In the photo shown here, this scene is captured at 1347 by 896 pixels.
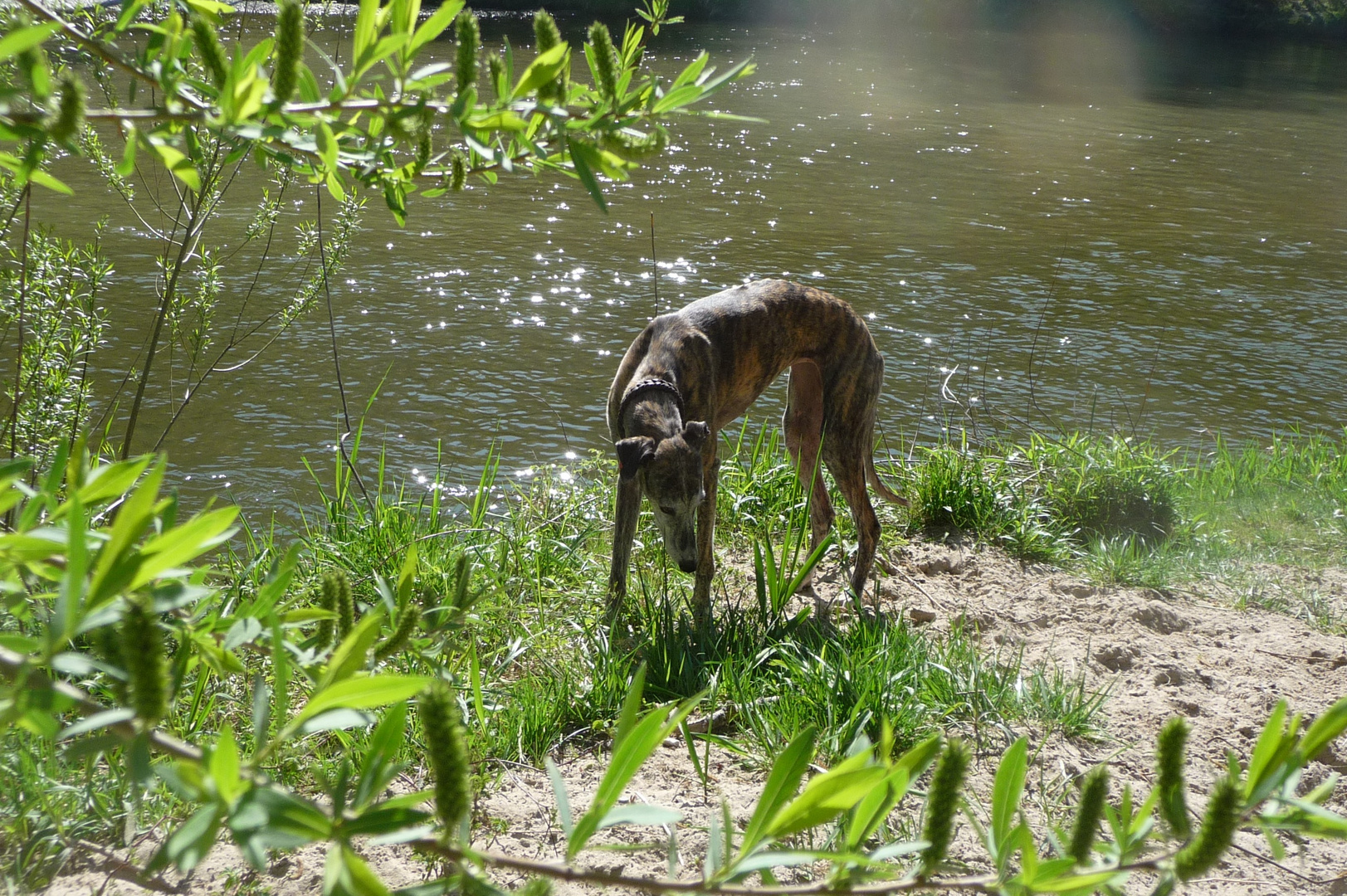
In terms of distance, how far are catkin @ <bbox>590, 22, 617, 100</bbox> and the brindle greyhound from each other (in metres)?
2.66

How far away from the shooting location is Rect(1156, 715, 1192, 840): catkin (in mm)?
1172

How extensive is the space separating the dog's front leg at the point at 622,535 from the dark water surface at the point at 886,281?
2.98 metres

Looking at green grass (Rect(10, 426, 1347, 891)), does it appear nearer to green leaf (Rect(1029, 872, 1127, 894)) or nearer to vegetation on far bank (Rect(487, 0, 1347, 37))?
green leaf (Rect(1029, 872, 1127, 894))

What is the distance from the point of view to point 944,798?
1169 millimetres

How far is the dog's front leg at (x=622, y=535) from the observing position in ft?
14.6

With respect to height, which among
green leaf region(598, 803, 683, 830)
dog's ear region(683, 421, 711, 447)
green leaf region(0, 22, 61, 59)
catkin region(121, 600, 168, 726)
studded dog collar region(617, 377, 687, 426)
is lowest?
dog's ear region(683, 421, 711, 447)

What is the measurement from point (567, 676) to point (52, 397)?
2.22 metres

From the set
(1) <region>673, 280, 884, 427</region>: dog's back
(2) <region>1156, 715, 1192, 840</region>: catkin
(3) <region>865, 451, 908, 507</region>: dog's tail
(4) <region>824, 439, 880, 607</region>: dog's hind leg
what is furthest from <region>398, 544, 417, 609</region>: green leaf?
(3) <region>865, 451, 908, 507</region>: dog's tail

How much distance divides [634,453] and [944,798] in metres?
3.16

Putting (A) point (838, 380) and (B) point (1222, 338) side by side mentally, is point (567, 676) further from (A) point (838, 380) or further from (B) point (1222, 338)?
(B) point (1222, 338)

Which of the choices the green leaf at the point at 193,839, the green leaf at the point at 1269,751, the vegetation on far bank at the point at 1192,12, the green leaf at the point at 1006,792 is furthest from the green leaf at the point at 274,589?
the vegetation on far bank at the point at 1192,12

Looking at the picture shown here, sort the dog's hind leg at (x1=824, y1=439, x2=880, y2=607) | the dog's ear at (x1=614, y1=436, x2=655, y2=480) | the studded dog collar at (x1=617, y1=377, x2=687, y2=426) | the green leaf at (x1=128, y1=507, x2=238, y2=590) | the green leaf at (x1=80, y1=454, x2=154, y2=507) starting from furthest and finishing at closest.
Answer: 1. the dog's hind leg at (x1=824, y1=439, x2=880, y2=607)
2. the studded dog collar at (x1=617, y1=377, x2=687, y2=426)
3. the dog's ear at (x1=614, y1=436, x2=655, y2=480)
4. the green leaf at (x1=80, y1=454, x2=154, y2=507)
5. the green leaf at (x1=128, y1=507, x2=238, y2=590)

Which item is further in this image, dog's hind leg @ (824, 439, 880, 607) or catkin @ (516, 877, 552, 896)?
dog's hind leg @ (824, 439, 880, 607)

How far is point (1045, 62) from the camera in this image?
31.6 metres
